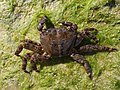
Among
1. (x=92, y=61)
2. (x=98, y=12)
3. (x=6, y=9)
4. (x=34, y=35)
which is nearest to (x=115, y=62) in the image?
(x=92, y=61)

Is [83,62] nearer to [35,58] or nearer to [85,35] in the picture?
[85,35]

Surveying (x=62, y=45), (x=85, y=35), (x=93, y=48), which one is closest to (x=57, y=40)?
(x=62, y=45)

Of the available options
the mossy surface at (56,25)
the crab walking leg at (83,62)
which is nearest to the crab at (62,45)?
the crab walking leg at (83,62)

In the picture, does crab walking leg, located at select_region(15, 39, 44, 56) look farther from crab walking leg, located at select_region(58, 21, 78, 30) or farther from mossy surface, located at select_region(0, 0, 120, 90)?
crab walking leg, located at select_region(58, 21, 78, 30)

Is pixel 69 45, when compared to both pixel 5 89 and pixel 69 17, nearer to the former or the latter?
pixel 69 17

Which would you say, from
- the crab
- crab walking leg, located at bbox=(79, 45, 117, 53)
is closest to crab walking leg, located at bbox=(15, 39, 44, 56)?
the crab
